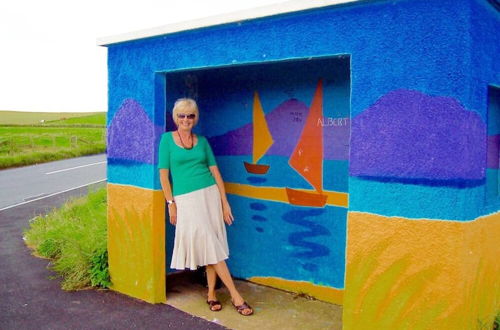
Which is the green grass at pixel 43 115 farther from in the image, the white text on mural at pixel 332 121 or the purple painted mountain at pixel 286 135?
the white text on mural at pixel 332 121

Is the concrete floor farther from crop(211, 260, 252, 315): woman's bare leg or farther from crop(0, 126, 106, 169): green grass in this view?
crop(0, 126, 106, 169): green grass

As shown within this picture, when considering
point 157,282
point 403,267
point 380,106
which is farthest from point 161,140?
point 403,267

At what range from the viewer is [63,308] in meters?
4.95

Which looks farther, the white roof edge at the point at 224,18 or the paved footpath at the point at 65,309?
the paved footpath at the point at 65,309

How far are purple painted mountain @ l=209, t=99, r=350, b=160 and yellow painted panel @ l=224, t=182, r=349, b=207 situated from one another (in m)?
0.36

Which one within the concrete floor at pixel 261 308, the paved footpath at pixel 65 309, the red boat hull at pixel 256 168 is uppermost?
the red boat hull at pixel 256 168

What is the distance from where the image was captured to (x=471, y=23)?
3.16 m

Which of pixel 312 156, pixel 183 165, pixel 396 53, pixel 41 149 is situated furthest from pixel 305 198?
pixel 41 149

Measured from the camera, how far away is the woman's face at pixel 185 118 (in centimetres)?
464

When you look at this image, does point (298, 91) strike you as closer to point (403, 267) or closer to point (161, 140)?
point (161, 140)

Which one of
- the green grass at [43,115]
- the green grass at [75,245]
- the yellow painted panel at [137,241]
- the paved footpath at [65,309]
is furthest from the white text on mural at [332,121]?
the green grass at [43,115]

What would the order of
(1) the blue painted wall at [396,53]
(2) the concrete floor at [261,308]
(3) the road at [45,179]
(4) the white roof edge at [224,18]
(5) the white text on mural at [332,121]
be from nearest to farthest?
(1) the blue painted wall at [396,53], (4) the white roof edge at [224,18], (2) the concrete floor at [261,308], (5) the white text on mural at [332,121], (3) the road at [45,179]

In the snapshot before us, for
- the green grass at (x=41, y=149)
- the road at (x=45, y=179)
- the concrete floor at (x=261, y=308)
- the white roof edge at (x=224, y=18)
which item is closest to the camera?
the white roof edge at (x=224, y=18)

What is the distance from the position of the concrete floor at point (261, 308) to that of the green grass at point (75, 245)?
85 cm
